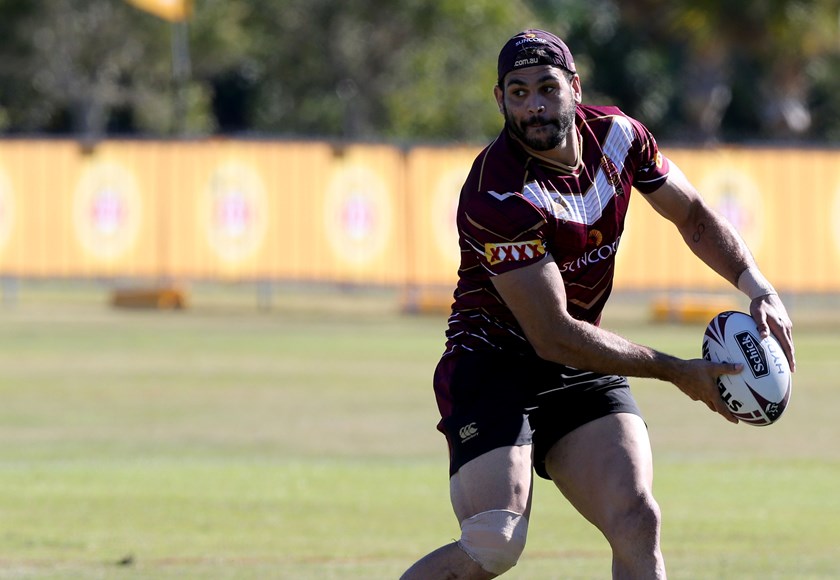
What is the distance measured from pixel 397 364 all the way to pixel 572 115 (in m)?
13.9

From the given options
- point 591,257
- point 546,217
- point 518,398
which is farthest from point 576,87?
point 518,398

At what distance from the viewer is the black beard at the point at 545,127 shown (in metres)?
5.94

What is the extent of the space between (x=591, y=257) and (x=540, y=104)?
1.98ft

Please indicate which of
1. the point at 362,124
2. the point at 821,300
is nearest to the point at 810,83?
the point at 362,124

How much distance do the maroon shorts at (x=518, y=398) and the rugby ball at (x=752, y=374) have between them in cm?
43

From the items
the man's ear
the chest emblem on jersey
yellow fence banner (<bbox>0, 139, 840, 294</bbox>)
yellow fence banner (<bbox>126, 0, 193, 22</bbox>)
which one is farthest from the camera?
yellow fence banner (<bbox>126, 0, 193, 22</bbox>)

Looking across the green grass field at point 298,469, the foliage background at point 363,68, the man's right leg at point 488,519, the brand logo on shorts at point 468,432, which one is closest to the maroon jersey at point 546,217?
the brand logo on shorts at point 468,432

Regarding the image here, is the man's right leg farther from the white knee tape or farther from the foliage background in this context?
the foliage background

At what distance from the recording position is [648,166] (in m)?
6.48

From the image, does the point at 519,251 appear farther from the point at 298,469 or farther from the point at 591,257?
the point at 298,469

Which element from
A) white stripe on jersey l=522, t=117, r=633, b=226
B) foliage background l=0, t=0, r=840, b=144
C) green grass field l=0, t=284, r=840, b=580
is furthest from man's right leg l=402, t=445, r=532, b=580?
foliage background l=0, t=0, r=840, b=144

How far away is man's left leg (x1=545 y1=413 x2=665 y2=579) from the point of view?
5922 mm

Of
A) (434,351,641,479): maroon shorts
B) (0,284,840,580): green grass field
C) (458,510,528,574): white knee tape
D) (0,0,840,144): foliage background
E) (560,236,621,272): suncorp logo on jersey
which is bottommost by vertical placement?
(0,284,840,580): green grass field

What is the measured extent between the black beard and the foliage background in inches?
1165
